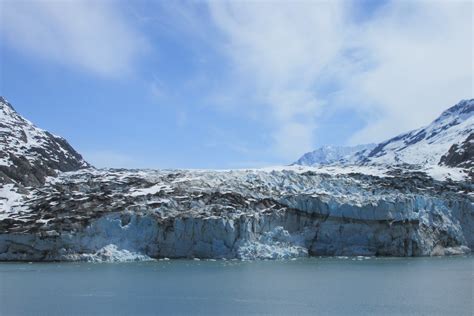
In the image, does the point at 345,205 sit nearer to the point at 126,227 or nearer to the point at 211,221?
the point at 211,221

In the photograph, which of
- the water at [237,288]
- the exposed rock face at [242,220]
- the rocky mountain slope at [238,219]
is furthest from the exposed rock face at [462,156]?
the water at [237,288]

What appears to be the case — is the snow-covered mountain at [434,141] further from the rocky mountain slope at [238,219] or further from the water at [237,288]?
the water at [237,288]

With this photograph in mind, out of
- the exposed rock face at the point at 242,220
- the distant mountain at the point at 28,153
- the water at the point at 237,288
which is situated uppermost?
the distant mountain at the point at 28,153

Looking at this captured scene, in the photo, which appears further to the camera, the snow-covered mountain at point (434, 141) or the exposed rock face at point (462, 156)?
the snow-covered mountain at point (434, 141)

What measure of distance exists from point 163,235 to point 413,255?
1832 cm

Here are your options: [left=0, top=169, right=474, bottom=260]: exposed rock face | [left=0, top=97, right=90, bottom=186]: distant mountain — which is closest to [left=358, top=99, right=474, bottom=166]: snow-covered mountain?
[left=0, top=169, right=474, bottom=260]: exposed rock face

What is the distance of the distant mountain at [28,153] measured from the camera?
5619cm

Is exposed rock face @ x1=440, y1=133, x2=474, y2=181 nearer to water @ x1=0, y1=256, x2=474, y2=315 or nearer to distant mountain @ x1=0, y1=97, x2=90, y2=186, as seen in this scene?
water @ x1=0, y1=256, x2=474, y2=315

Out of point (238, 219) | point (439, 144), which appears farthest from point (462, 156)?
point (238, 219)

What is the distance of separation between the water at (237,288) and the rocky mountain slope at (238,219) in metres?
2.72

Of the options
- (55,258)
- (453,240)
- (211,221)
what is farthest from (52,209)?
(453,240)

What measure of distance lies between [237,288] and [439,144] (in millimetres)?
84784

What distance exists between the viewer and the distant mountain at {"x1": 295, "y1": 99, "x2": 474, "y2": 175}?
246 ft

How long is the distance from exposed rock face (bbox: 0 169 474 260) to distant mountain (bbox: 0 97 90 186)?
7787mm
